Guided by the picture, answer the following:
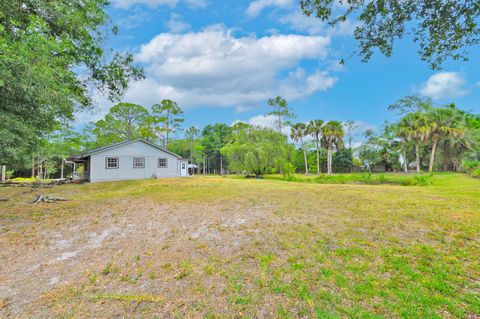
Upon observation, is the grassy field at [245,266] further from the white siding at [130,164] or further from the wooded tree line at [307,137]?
the wooded tree line at [307,137]

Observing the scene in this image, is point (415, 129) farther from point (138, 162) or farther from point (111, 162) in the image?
point (111, 162)

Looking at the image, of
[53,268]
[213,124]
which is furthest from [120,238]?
[213,124]

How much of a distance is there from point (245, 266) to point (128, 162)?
17.4 m

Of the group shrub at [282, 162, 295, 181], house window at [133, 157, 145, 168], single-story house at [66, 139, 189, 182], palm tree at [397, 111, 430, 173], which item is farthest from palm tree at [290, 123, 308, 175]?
house window at [133, 157, 145, 168]

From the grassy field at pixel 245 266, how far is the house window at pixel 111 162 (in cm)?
1216

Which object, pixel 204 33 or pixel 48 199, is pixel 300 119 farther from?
pixel 48 199

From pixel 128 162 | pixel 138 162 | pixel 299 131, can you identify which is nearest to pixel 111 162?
pixel 128 162

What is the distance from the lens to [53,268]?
290cm

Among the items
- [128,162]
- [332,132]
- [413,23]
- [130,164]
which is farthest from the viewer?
[332,132]

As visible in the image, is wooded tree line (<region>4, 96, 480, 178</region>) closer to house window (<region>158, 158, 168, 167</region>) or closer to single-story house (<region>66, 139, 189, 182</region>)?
single-story house (<region>66, 139, 189, 182</region>)

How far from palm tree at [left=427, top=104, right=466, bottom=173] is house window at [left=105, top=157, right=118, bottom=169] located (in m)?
31.6

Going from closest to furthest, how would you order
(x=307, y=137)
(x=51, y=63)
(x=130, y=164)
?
(x=51, y=63) → (x=130, y=164) → (x=307, y=137)

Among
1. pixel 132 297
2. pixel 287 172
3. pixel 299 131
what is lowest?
pixel 132 297

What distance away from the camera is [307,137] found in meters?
32.5
